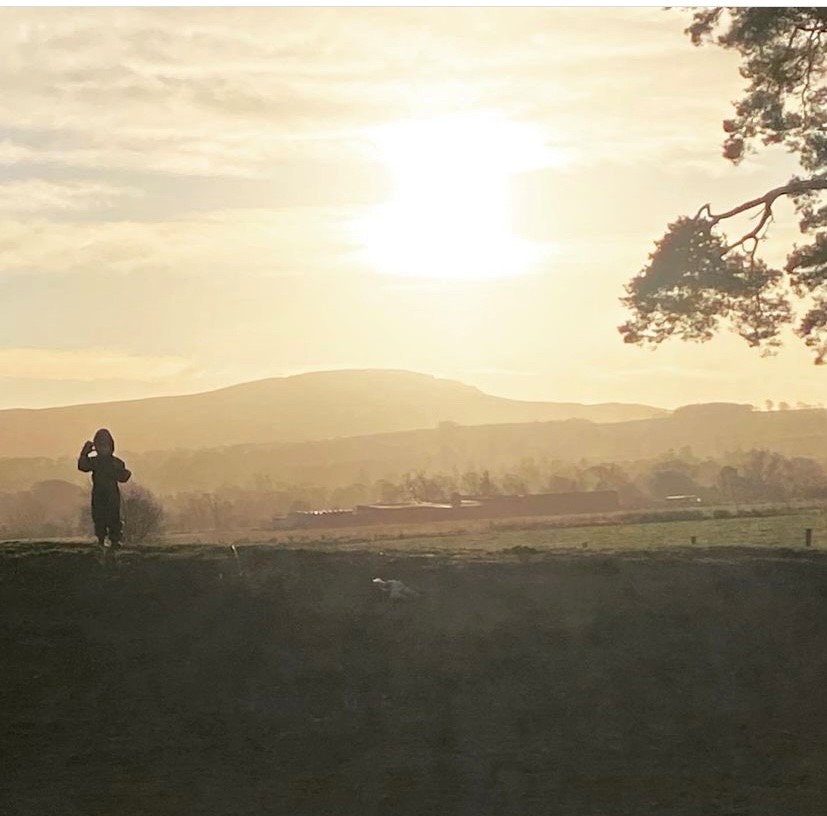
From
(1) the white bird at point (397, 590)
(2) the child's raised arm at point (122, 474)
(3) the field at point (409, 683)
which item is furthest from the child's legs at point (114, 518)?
(1) the white bird at point (397, 590)

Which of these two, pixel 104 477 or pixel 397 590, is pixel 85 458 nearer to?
pixel 104 477

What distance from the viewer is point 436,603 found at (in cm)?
1811

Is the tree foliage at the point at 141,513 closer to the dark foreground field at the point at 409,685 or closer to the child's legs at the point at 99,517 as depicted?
the child's legs at the point at 99,517

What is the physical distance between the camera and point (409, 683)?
16438mm

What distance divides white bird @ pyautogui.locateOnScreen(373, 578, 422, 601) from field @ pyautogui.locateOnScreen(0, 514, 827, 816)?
11cm

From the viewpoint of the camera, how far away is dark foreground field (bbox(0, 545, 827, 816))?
47.5 ft

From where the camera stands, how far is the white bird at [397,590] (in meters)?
18.1

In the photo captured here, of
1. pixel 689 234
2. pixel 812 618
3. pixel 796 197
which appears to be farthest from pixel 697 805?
pixel 796 197

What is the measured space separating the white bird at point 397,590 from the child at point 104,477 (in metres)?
4.05

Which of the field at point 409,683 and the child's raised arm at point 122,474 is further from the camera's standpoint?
the child's raised arm at point 122,474

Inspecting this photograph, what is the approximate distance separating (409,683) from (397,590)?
6.54 feet

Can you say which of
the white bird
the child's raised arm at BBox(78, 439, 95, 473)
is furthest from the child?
the white bird

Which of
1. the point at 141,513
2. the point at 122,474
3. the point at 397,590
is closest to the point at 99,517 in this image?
the point at 122,474


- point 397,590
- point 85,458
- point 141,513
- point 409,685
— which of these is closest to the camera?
point 409,685
